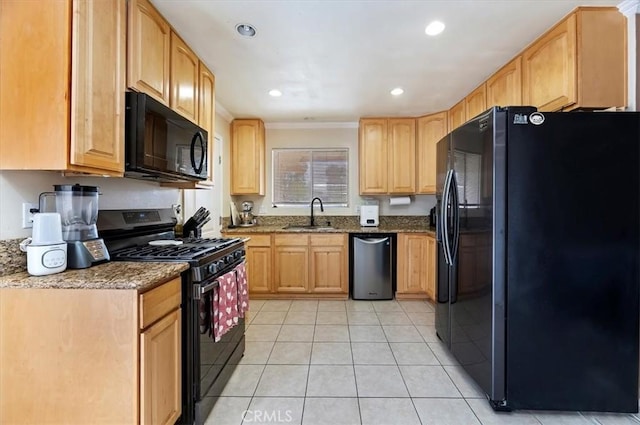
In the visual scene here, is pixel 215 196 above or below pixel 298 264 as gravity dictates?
above

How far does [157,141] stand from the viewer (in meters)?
1.76

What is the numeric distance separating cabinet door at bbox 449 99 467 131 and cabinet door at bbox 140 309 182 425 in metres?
3.40

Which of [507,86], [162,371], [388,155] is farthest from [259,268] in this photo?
[507,86]

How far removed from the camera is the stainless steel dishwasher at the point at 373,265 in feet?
12.6

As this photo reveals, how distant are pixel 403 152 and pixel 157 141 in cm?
316

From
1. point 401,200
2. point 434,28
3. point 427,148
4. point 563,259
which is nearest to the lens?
point 563,259

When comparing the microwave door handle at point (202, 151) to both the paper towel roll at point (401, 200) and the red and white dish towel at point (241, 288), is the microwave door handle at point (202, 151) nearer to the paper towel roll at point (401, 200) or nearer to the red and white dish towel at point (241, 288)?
the red and white dish towel at point (241, 288)

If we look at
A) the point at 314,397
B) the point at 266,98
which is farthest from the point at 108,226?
the point at 266,98

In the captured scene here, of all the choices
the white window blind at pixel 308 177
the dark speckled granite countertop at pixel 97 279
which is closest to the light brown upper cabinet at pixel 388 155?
the white window blind at pixel 308 177

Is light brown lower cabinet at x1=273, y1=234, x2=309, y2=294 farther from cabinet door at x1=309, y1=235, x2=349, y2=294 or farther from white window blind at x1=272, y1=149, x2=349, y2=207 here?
white window blind at x1=272, y1=149, x2=349, y2=207

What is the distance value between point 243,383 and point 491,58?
3.12m

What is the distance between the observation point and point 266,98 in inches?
133

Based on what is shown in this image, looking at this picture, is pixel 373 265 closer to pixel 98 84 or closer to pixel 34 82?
pixel 98 84

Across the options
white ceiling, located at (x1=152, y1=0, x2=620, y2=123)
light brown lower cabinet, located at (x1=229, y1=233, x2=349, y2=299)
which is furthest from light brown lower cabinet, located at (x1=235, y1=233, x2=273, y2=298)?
white ceiling, located at (x1=152, y1=0, x2=620, y2=123)
